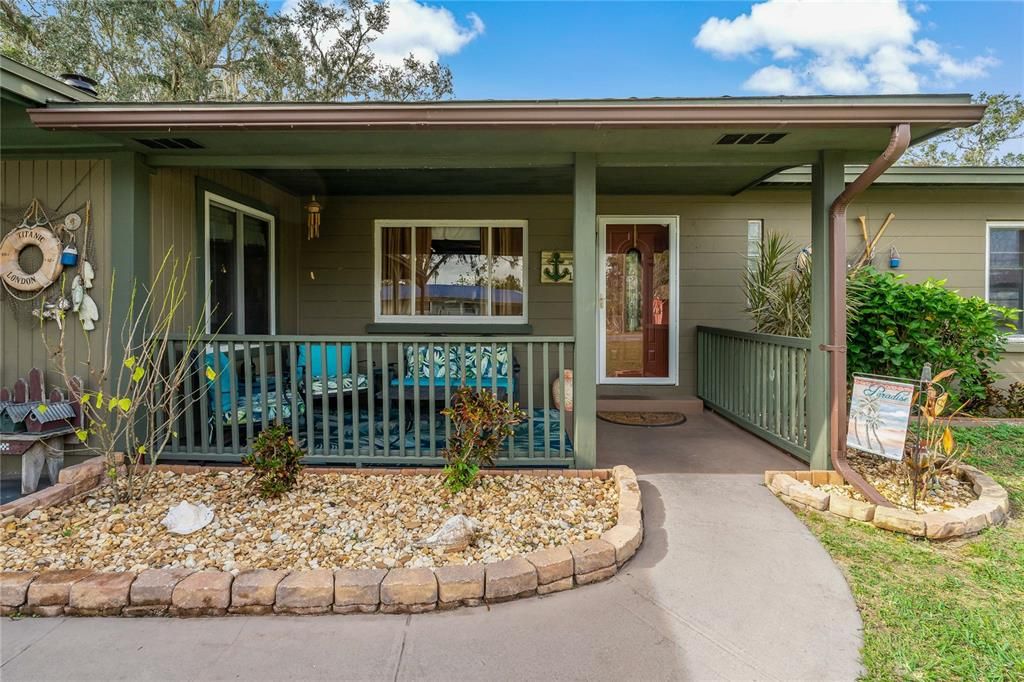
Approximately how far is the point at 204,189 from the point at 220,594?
3.22 meters

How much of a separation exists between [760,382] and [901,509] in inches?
59.8

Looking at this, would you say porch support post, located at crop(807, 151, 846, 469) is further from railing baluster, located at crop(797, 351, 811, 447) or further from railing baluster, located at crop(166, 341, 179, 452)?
railing baluster, located at crop(166, 341, 179, 452)

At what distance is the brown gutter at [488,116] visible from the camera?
9.60 ft

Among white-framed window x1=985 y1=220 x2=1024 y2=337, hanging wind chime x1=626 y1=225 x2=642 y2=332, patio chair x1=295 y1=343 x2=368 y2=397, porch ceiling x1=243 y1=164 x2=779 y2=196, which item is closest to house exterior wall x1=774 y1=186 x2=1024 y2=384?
white-framed window x1=985 y1=220 x2=1024 y2=337

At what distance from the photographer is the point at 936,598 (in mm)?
2232

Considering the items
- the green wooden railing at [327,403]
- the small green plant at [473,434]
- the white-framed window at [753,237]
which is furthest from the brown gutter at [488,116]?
the white-framed window at [753,237]

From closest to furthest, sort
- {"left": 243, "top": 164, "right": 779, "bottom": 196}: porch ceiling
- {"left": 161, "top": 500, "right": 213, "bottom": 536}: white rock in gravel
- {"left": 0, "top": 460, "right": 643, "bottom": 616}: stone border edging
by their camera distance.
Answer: {"left": 0, "top": 460, "right": 643, "bottom": 616}: stone border edging < {"left": 161, "top": 500, "right": 213, "bottom": 536}: white rock in gravel < {"left": 243, "top": 164, "right": 779, "bottom": 196}: porch ceiling

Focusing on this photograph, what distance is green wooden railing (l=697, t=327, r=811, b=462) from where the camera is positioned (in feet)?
12.4

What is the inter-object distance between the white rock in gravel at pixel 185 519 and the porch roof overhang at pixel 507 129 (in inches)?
83.5

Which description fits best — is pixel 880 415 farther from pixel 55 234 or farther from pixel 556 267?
pixel 55 234

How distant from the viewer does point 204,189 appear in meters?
4.12

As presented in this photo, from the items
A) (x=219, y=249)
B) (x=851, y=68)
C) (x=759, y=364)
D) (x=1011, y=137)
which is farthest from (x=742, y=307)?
(x=1011, y=137)

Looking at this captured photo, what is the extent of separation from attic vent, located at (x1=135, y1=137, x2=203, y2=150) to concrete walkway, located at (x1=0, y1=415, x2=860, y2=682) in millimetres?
2694

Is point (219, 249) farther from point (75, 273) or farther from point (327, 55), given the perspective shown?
point (327, 55)
